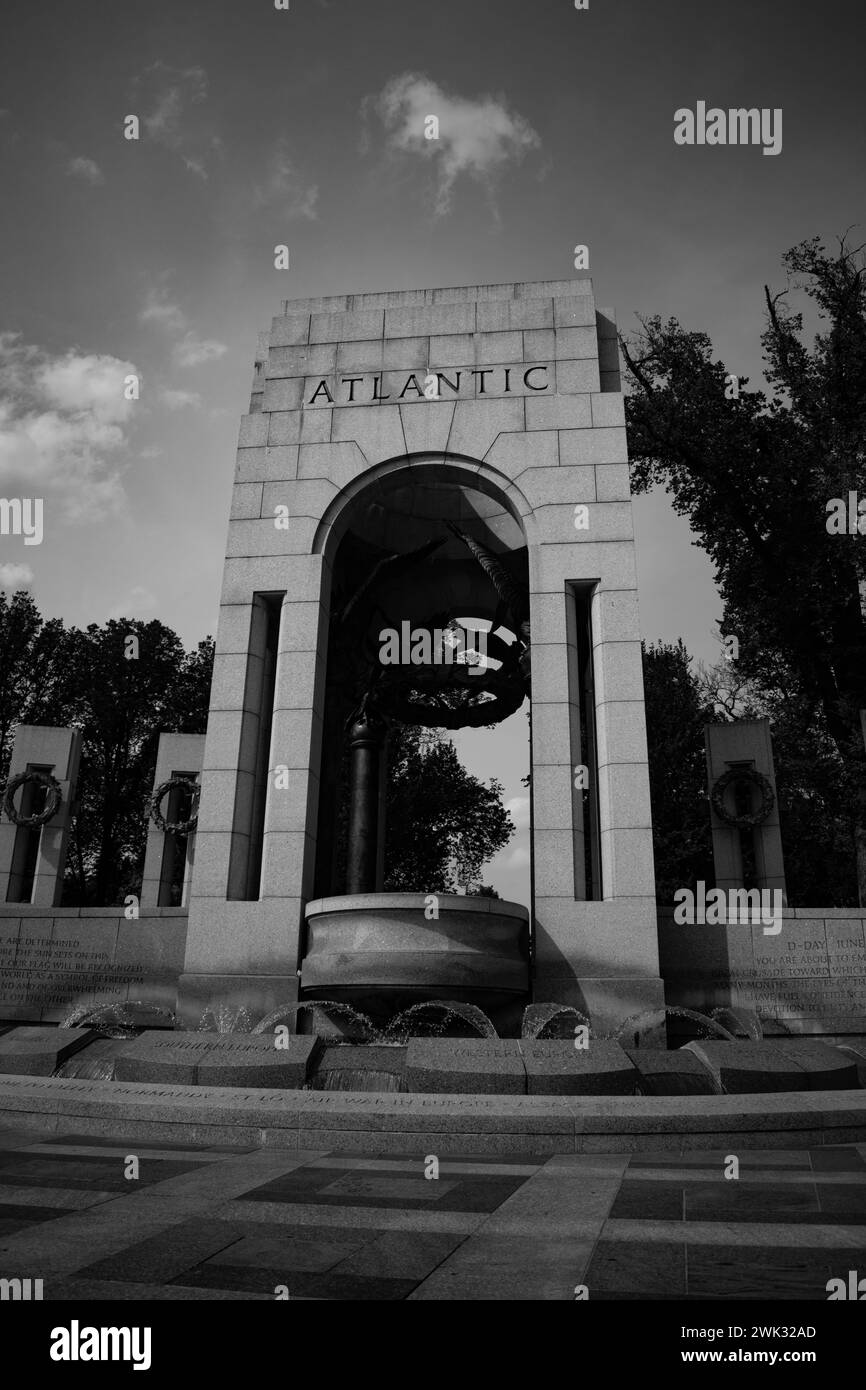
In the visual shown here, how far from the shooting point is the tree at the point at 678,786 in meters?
39.3

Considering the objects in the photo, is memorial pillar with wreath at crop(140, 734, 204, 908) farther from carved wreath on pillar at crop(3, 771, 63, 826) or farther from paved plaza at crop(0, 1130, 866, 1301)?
paved plaza at crop(0, 1130, 866, 1301)

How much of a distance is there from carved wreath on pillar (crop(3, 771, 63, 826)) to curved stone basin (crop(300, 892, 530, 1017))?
11787 millimetres

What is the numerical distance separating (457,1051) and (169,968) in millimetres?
8691

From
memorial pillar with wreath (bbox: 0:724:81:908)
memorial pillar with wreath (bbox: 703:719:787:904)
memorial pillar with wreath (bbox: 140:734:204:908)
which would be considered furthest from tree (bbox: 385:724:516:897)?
memorial pillar with wreath (bbox: 703:719:787:904)

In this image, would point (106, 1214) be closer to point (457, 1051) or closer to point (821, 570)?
point (457, 1051)

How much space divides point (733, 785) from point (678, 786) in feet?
65.6

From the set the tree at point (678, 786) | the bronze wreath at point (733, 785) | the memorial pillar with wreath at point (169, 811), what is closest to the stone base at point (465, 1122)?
the bronze wreath at point (733, 785)

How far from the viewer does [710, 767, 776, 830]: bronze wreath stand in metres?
21.1

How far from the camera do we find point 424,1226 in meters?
5.11

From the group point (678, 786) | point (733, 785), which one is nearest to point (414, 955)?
point (733, 785)

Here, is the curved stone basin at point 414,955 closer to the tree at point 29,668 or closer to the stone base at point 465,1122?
the stone base at point 465,1122

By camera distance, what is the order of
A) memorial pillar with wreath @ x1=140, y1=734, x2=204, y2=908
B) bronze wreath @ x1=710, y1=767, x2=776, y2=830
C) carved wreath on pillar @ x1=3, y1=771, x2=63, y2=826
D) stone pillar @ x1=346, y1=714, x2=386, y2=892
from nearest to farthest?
stone pillar @ x1=346, y1=714, x2=386, y2=892
bronze wreath @ x1=710, y1=767, x2=776, y2=830
carved wreath on pillar @ x1=3, y1=771, x2=63, y2=826
memorial pillar with wreath @ x1=140, y1=734, x2=204, y2=908

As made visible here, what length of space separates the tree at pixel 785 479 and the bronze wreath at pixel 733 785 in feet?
17.7
